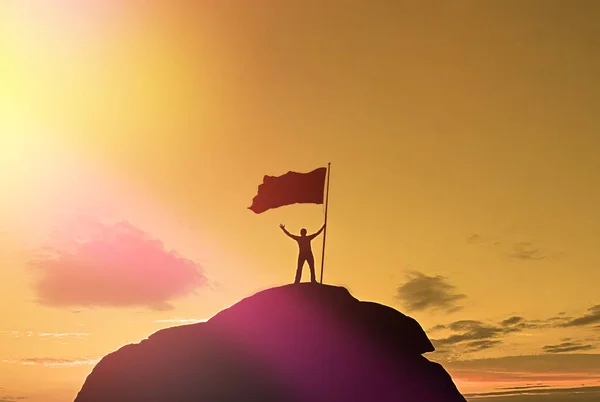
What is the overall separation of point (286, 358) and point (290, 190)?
25.8ft

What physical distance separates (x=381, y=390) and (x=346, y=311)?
12.2 ft

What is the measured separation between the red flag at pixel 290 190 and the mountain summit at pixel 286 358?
13.3 ft

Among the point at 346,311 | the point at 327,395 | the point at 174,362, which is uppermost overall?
the point at 346,311

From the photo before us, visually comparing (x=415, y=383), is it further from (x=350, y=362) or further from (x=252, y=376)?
(x=252, y=376)

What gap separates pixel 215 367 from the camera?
2916 cm

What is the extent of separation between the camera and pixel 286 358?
2877cm

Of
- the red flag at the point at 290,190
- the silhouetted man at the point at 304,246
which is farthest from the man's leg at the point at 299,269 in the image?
the red flag at the point at 290,190

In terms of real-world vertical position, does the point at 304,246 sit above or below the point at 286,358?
above

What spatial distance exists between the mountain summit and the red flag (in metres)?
4.05

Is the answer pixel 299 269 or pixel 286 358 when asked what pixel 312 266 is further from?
pixel 286 358

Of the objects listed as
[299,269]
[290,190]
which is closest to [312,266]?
[299,269]

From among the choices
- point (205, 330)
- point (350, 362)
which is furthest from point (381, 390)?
point (205, 330)

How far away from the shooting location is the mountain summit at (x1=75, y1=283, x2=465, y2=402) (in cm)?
A: 2827

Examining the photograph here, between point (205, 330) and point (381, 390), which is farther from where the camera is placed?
point (205, 330)
